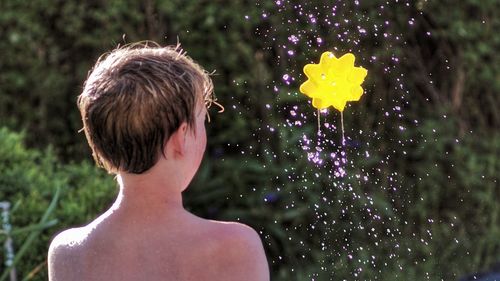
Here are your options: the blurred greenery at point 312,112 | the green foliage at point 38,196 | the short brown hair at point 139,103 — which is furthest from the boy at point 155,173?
the blurred greenery at point 312,112

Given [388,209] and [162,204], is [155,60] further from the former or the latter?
[388,209]

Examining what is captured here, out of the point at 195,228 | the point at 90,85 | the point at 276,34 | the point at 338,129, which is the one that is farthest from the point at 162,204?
the point at 276,34

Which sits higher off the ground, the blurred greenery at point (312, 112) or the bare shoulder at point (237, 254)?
the bare shoulder at point (237, 254)

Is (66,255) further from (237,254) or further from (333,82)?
(333,82)

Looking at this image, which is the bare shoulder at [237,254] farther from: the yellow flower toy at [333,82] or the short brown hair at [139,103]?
the yellow flower toy at [333,82]

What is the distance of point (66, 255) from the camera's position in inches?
71.6

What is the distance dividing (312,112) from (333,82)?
2.07 m

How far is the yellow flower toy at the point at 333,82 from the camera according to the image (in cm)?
238

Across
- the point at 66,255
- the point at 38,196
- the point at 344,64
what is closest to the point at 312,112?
the point at 38,196

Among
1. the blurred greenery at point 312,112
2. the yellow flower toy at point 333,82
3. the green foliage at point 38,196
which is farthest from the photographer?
the blurred greenery at point 312,112

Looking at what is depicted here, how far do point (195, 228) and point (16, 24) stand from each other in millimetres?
3263

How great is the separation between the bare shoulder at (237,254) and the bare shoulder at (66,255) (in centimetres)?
22

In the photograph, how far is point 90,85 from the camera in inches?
69.6

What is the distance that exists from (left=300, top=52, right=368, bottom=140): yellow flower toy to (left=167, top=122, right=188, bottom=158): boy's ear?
26.2 inches
